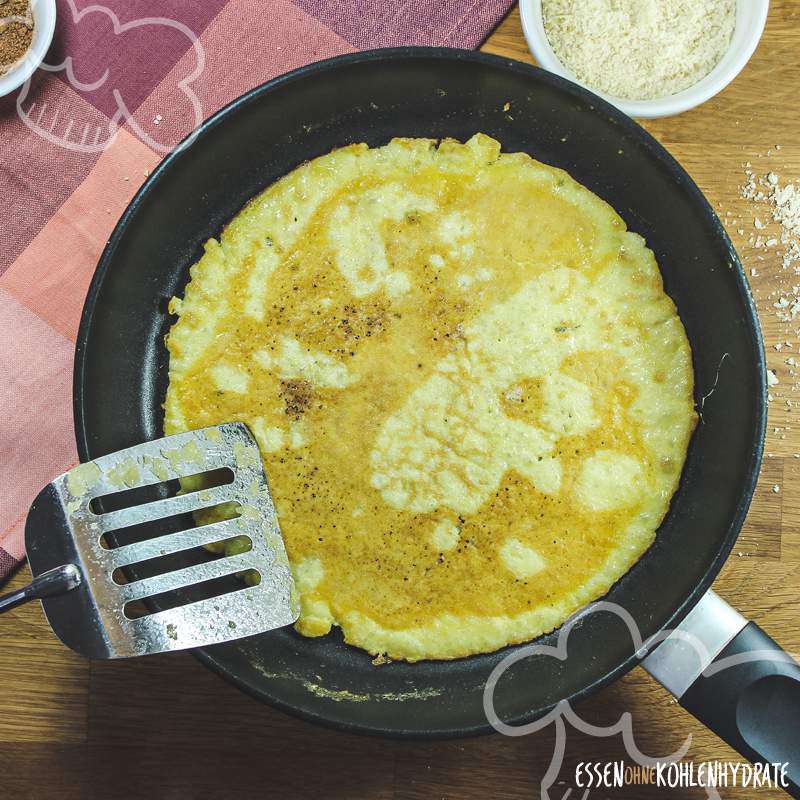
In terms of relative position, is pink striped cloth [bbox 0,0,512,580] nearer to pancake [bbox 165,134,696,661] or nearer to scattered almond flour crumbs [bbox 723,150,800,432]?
pancake [bbox 165,134,696,661]

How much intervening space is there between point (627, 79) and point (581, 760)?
4.63ft

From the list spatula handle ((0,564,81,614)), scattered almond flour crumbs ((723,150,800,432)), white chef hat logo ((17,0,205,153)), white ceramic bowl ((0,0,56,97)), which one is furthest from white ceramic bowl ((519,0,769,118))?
spatula handle ((0,564,81,614))

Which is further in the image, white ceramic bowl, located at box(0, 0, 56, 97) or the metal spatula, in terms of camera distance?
white ceramic bowl, located at box(0, 0, 56, 97)

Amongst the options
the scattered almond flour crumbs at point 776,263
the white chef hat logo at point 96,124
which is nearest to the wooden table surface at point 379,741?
the scattered almond flour crumbs at point 776,263

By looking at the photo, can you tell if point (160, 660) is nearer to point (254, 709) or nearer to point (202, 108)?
point (254, 709)

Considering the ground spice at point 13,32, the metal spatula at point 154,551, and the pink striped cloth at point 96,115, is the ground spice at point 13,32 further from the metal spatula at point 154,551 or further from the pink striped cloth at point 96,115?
the metal spatula at point 154,551

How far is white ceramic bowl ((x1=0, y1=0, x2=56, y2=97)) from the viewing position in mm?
1549

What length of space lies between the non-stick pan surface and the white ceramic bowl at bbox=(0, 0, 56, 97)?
1.29 ft

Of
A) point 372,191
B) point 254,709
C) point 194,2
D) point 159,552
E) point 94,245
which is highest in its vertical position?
point 194,2

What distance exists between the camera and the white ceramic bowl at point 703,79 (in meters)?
1.52

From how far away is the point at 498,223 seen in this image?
61.3 inches

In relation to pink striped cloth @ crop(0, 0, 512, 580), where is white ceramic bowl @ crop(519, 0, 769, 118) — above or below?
below

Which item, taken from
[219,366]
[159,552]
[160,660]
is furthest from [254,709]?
[219,366]

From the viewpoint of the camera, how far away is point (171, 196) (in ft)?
5.04
